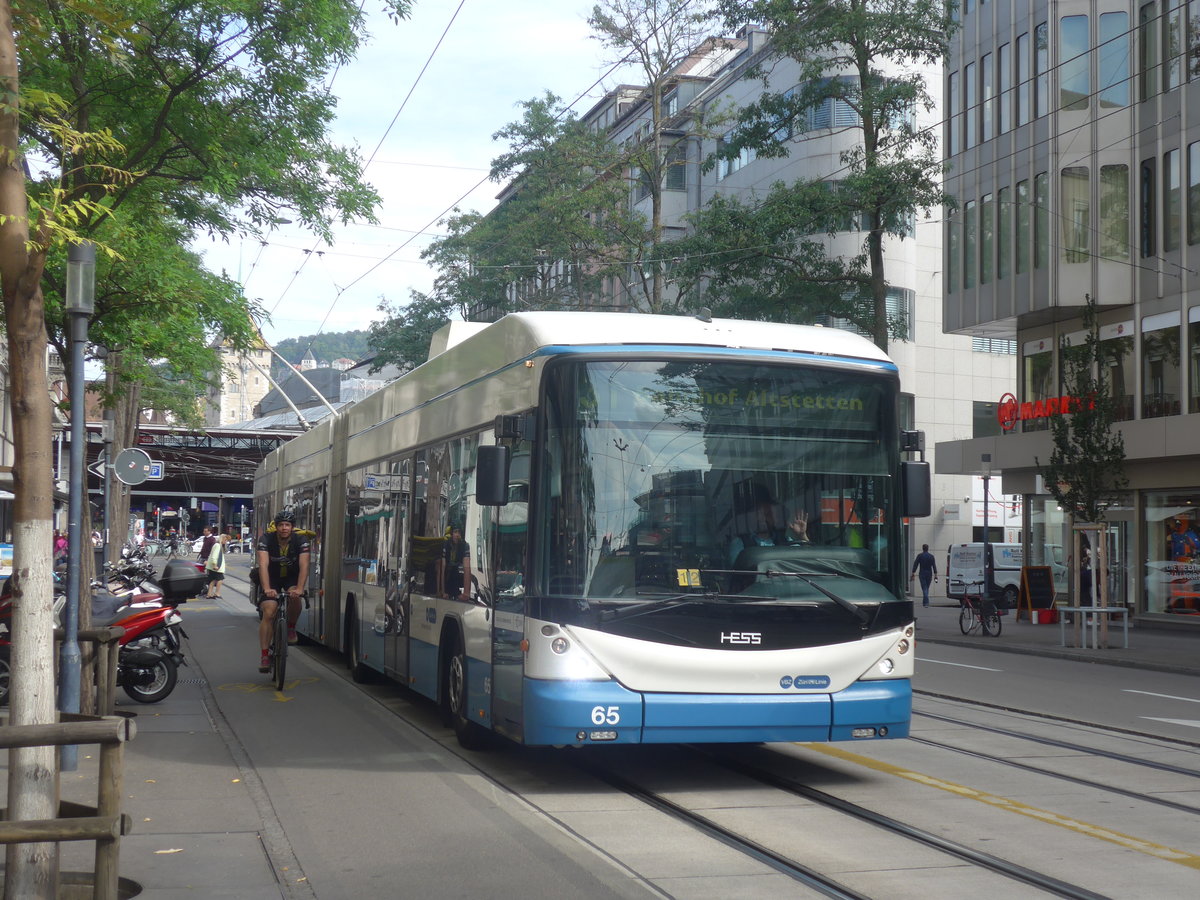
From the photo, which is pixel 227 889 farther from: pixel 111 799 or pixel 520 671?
pixel 520 671

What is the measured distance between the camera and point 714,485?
28.6ft

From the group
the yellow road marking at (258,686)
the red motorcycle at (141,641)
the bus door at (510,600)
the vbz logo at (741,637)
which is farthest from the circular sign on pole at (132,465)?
the vbz logo at (741,637)

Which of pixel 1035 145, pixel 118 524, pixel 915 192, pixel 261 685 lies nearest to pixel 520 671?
pixel 261 685

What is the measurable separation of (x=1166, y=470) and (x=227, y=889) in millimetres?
29215

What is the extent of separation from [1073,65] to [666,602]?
28.9m

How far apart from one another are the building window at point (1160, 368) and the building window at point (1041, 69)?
6298mm

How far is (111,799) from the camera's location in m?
5.48

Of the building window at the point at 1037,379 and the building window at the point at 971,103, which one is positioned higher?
the building window at the point at 971,103

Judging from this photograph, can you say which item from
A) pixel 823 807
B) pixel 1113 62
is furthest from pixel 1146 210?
pixel 823 807

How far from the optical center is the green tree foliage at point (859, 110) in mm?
28516

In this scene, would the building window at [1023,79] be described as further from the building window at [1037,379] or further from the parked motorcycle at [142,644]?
the parked motorcycle at [142,644]

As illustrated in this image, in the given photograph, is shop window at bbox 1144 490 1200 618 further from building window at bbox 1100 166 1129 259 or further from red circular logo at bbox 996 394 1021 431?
building window at bbox 1100 166 1129 259

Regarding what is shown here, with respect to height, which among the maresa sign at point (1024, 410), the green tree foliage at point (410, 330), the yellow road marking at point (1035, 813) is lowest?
the yellow road marking at point (1035, 813)

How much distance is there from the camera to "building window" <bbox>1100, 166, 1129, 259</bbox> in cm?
3195
